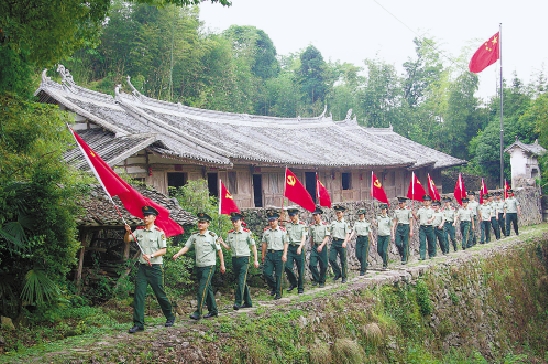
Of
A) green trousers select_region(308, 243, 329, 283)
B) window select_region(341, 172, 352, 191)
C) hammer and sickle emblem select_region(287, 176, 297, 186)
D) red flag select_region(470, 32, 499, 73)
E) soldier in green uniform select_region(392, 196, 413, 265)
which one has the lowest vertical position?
green trousers select_region(308, 243, 329, 283)

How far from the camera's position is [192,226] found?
1241 centimetres

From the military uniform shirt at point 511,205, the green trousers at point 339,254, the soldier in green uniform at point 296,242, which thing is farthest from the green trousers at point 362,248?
the military uniform shirt at point 511,205

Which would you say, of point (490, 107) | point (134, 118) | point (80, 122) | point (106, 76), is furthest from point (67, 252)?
point (490, 107)

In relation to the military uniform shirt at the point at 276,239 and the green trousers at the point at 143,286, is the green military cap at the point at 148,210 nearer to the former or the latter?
the green trousers at the point at 143,286

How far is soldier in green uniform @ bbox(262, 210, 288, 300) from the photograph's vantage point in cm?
1123

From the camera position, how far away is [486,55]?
91.5 feet

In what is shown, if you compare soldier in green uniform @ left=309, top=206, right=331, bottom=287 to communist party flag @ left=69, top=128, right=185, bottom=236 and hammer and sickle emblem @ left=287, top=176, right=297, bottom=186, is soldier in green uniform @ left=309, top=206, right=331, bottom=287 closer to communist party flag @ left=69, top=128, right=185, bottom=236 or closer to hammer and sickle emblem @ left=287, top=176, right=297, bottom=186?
hammer and sickle emblem @ left=287, top=176, right=297, bottom=186

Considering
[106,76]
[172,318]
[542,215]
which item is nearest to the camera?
[172,318]

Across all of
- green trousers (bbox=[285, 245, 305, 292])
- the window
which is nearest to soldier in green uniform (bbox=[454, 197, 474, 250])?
the window

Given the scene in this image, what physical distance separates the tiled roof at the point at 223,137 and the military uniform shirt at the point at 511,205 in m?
5.96

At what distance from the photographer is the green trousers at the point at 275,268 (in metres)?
11.3

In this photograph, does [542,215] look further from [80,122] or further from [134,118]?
[80,122]

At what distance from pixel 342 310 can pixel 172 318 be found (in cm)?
370

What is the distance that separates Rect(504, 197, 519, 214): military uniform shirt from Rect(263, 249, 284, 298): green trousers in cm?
1327
